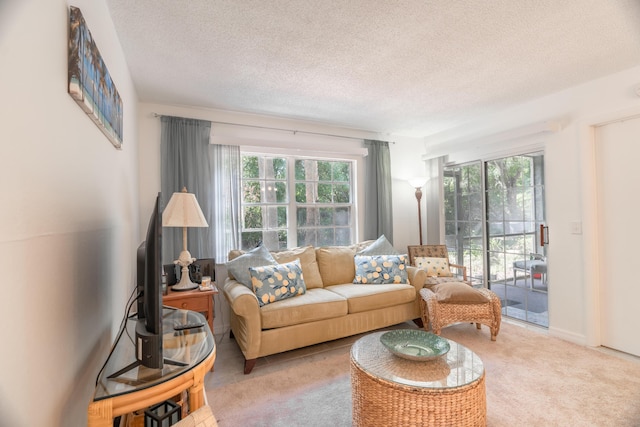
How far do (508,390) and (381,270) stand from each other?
151 cm

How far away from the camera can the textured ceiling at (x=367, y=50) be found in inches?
68.9

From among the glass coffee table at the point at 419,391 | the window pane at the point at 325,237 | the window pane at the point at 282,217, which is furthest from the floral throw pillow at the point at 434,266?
the glass coffee table at the point at 419,391

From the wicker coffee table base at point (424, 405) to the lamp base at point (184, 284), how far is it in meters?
1.78

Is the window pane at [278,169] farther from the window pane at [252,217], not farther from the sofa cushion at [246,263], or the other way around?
the sofa cushion at [246,263]

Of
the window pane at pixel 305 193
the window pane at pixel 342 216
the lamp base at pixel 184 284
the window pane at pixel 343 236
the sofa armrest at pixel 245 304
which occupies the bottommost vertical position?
the sofa armrest at pixel 245 304

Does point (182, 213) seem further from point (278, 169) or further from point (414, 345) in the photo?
point (414, 345)

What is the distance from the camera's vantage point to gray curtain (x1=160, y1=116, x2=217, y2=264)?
3.09 metres

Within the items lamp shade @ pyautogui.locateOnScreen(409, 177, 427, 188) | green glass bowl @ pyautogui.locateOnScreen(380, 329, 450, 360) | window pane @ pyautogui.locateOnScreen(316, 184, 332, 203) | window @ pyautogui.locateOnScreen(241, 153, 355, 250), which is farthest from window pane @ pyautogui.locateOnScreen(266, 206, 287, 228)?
green glass bowl @ pyautogui.locateOnScreen(380, 329, 450, 360)

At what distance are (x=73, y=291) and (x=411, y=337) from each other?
185cm

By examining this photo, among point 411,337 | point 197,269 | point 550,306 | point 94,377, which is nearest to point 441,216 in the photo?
point 550,306

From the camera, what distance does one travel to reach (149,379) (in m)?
0.99

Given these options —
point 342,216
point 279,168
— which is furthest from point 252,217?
point 342,216

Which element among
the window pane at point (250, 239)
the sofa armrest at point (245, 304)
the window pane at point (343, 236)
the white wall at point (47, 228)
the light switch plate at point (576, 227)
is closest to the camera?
the white wall at point (47, 228)

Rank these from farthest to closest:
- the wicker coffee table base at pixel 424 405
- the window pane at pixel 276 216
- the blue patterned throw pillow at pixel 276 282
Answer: the window pane at pixel 276 216 → the blue patterned throw pillow at pixel 276 282 → the wicker coffee table base at pixel 424 405
